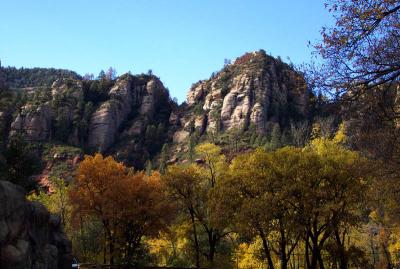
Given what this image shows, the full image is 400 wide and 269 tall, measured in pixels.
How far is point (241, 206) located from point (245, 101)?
123 m

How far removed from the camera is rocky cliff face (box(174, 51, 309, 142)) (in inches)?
5630

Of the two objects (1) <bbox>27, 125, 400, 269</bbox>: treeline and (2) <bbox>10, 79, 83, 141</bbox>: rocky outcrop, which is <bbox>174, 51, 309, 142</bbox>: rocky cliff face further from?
(1) <bbox>27, 125, 400, 269</bbox>: treeline

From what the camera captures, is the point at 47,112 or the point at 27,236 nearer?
the point at 27,236

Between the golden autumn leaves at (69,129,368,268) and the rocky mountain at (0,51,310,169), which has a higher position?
the rocky mountain at (0,51,310,169)

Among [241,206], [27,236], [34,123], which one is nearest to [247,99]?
[34,123]

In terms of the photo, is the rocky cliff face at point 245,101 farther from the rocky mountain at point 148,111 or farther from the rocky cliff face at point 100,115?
the rocky cliff face at point 100,115

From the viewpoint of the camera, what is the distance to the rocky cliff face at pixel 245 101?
469ft

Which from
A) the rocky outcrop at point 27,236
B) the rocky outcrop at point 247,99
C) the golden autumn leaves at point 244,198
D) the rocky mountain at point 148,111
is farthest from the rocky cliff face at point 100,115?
the rocky outcrop at point 27,236

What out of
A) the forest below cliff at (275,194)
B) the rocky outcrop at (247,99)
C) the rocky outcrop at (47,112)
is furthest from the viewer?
the rocky outcrop at (247,99)

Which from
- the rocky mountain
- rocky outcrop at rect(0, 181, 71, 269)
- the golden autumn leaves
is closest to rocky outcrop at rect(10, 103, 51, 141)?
the rocky mountain

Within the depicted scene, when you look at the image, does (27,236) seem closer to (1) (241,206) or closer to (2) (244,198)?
(1) (241,206)

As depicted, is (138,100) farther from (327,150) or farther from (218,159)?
(327,150)

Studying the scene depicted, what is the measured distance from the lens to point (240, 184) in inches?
1137

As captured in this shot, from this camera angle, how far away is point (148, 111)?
528ft
